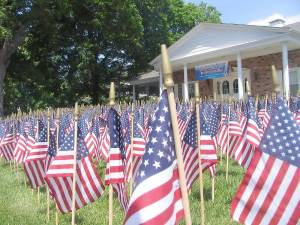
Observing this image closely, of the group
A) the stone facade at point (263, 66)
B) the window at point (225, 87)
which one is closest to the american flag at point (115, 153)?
the stone facade at point (263, 66)

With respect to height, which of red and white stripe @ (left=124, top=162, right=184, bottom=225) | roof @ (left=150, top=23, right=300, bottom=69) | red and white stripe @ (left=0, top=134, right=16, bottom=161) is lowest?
red and white stripe @ (left=0, top=134, right=16, bottom=161)

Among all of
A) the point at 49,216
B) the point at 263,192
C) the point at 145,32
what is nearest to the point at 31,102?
the point at 145,32

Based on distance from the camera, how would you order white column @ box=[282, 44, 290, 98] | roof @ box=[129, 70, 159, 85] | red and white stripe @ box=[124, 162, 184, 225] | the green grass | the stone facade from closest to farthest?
1. red and white stripe @ box=[124, 162, 184, 225]
2. the green grass
3. white column @ box=[282, 44, 290, 98]
4. the stone facade
5. roof @ box=[129, 70, 159, 85]

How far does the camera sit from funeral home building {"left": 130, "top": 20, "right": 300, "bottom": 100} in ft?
79.7

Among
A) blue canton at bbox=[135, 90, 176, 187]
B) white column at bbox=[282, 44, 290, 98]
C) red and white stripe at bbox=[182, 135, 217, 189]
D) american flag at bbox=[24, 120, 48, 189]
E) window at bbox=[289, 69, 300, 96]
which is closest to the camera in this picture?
blue canton at bbox=[135, 90, 176, 187]

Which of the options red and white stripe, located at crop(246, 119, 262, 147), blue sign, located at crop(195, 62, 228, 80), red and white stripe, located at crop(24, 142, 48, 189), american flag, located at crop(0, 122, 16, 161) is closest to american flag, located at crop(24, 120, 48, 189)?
red and white stripe, located at crop(24, 142, 48, 189)

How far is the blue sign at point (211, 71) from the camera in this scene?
27.7 meters

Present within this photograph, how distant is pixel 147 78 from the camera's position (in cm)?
3547

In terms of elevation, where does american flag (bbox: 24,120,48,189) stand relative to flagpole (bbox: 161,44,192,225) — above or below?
below

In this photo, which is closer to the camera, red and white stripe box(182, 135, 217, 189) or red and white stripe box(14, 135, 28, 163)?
red and white stripe box(182, 135, 217, 189)

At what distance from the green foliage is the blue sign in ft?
20.8

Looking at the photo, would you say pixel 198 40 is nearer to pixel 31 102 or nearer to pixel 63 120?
pixel 63 120

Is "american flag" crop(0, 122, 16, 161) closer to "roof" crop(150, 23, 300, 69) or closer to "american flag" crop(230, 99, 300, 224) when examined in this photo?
"american flag" crop(230, 99, 300, 224)

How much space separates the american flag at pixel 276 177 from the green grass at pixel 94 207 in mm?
2864
